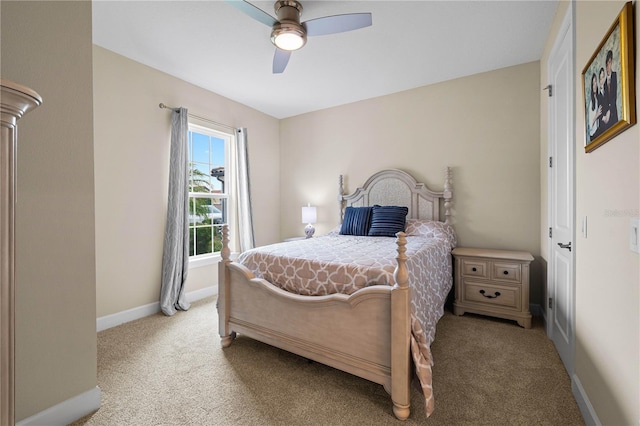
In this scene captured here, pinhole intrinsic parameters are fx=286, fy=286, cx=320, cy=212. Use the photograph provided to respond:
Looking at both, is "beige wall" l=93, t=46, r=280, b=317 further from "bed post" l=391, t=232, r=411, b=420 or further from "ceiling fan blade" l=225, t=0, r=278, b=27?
"bed post" l=391, t=232, r=411, b=420

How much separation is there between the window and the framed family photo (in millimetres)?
3577

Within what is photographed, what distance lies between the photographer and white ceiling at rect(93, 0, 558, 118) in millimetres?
2199

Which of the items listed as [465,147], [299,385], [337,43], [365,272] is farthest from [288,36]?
[299,385]

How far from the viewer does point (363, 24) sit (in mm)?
2006

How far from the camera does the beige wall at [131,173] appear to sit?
8.80 ft

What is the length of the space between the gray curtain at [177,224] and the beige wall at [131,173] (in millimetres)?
102

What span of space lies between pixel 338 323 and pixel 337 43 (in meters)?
2.41

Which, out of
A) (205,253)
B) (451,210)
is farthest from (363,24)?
(205,253)

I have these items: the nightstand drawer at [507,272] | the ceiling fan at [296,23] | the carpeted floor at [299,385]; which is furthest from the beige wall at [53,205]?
the nightstand drawer at [507,272]

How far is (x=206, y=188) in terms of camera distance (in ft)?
12.3

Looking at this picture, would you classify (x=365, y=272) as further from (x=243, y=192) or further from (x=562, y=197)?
(x=243, y=192)

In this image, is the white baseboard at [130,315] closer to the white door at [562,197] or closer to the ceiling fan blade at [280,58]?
the ceiling fan blade at [280,58]

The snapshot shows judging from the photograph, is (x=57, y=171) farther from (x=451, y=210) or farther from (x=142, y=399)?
(x=451, y=210)

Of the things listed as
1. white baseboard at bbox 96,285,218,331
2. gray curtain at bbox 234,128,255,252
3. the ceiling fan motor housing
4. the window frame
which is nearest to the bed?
white baseboard at bbox 96,285,218,331
